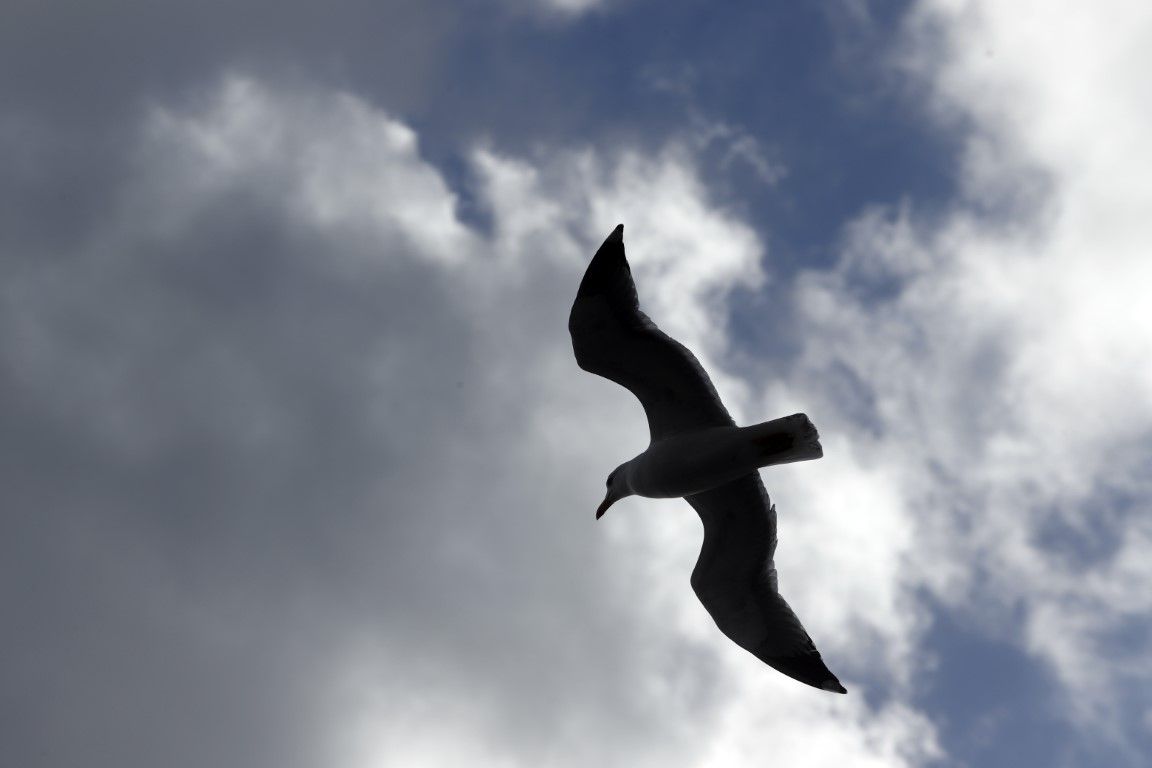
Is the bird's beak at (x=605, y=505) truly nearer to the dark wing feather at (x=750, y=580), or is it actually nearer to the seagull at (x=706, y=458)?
the seagull at (x=706, y=458)

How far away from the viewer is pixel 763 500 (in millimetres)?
15148

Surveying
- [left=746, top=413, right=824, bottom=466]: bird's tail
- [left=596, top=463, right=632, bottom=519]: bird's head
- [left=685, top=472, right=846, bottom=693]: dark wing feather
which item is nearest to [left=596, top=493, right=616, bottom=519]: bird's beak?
[left=596, top=463, right=632, bottom=519]: bird's head

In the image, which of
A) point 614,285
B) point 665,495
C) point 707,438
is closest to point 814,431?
point 707,438

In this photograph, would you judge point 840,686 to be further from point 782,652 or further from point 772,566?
point 772,566

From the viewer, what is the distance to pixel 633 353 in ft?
46.2

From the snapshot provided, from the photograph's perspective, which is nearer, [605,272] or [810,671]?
[605,272]

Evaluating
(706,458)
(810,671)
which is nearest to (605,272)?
(706,458)

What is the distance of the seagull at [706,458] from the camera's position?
13.6 metres

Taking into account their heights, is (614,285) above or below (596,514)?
above

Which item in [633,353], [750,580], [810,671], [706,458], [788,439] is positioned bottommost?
[810,671]

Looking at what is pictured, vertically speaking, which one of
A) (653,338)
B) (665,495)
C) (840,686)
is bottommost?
(840,686)

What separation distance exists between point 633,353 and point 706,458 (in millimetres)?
1915

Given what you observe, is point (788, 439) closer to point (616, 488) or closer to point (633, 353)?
point (633, 353)

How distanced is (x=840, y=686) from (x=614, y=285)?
7.41 meters
